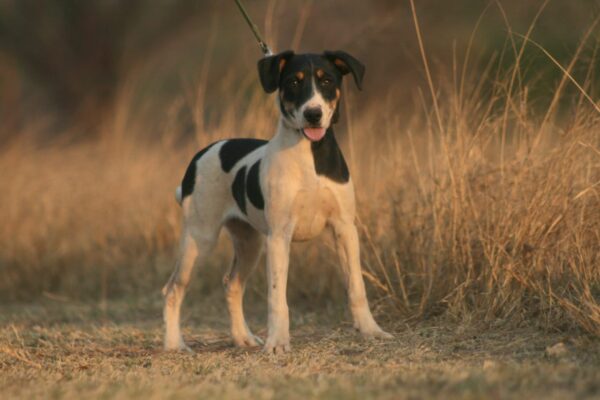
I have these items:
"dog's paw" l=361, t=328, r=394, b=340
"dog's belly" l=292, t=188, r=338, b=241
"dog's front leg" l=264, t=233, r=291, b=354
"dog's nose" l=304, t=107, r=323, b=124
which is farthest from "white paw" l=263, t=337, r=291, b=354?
"dog's nose" l=304, t=107, r=323, b=124

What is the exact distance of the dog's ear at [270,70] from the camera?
18.8 feet

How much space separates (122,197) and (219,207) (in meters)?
3.87

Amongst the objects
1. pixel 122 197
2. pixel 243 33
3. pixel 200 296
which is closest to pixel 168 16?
pixel 243 33

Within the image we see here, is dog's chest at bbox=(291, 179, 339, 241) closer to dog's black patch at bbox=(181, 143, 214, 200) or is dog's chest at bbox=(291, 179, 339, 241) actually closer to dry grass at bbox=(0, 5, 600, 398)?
dry grass at bbox=(0, 5, 600, 398)

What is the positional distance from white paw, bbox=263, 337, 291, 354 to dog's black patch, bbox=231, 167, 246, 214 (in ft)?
3.09

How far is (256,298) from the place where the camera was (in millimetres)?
8344

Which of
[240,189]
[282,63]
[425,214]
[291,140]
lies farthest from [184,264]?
→ [425,214]

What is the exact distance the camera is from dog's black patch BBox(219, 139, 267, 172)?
633 centimetres

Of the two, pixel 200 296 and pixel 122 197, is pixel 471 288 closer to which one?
pixel 200 296

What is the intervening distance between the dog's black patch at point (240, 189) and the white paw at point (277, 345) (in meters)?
0.94

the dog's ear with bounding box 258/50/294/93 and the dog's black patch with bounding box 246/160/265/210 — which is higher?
the dog's ear with bounding box 258/50/294/93

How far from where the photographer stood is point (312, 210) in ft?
18.7

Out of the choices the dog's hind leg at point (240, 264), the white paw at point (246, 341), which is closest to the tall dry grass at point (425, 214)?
the dog's hind leg at point (240, 264)

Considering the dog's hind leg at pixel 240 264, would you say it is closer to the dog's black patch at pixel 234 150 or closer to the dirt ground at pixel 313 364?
the dirt ground at pixel 313 364
